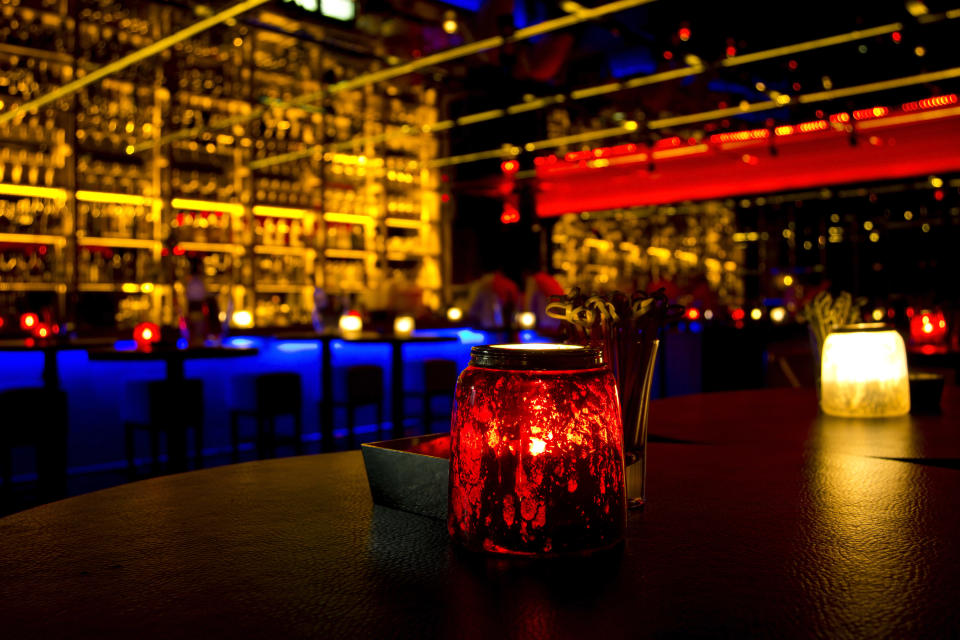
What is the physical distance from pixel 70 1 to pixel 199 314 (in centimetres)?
441

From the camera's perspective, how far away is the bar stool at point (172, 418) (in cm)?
410

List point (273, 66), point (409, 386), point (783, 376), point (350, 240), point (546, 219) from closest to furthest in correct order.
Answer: point (783, 376), point (409, 386), point (273, 66), point (350, 240), point (546, 219)

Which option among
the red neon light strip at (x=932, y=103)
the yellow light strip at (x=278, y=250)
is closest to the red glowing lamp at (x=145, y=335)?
the yellow light strip at (x=278, y=250)

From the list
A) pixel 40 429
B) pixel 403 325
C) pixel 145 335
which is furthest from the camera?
pixel 403 325

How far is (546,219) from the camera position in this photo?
42.2 feet

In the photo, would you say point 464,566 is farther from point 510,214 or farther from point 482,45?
point 510,214

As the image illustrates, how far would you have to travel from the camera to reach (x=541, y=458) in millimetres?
739

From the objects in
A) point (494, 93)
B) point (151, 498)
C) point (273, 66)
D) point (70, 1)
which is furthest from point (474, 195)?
point (151, 498)

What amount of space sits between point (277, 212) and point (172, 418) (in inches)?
220

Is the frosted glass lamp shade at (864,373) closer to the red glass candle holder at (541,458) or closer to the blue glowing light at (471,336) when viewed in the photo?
the red glass candle holder at (541,458)

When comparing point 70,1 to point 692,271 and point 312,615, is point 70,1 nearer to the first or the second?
point 312,615

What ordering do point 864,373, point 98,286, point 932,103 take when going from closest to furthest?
point 864,373 < point 98,286 < point 932,103

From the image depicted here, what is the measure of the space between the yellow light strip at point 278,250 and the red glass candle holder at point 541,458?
8541 mm

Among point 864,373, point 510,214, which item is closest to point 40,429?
point 864,373
